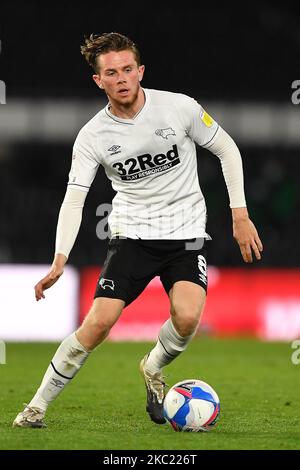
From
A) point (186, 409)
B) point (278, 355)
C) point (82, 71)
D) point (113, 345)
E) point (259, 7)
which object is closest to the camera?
point (186, 409)

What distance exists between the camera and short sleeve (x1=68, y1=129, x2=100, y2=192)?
5.85m

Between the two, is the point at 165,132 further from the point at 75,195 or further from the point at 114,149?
the point at 75,195

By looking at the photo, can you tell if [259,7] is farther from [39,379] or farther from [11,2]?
[39,379]

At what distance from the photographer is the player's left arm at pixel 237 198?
5684 mm

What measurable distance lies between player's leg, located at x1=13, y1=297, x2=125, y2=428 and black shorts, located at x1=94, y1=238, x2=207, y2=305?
0.17 meters

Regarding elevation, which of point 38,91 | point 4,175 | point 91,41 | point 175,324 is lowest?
point 4,175

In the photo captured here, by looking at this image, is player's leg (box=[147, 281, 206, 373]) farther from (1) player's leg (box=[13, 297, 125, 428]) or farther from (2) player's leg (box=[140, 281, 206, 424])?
(1) player's leg (box=[13, 297, 125, 428])

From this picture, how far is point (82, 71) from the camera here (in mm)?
23141

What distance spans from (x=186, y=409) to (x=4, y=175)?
1804 centimetres

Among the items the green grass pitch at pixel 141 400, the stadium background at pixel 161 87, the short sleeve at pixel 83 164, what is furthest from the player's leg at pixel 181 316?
the stadium background at pixel 161 87

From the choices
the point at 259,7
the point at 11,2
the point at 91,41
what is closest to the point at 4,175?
the point at 11,2

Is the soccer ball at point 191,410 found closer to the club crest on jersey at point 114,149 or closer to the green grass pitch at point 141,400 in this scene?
the green grass pitch at point 141,400

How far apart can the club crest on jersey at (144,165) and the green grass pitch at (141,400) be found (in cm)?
150

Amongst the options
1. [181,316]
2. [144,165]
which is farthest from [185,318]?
[144,165]
